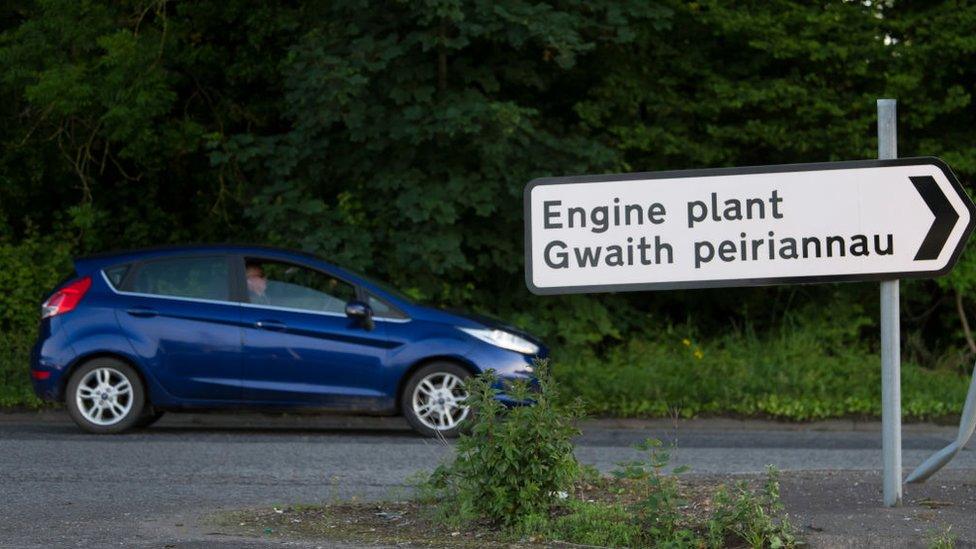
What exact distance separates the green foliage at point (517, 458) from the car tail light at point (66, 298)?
7092mm

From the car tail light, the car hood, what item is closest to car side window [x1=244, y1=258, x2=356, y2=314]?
the car hood

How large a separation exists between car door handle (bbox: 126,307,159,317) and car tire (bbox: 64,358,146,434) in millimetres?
446

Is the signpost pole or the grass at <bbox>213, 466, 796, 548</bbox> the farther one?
the signpost pole

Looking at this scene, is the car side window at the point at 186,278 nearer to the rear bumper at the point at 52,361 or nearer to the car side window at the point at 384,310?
the rear bumper at the point at 52,361

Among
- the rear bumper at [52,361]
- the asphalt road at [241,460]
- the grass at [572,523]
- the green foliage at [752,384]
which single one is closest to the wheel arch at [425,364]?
the asphalt road at [241,460]

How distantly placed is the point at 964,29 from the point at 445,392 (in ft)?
30.5

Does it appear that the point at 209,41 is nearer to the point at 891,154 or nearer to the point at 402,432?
the point at 402,432

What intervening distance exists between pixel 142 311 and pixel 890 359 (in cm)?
790

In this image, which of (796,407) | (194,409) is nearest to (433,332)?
(194,409)

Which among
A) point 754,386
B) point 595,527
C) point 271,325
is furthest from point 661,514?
point 754,386

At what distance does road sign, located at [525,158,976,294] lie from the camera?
659 centimetres

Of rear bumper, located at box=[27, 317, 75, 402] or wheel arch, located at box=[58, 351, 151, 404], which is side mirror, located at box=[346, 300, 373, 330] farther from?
rear bumper, located at box=[27, 317, 75, 402]

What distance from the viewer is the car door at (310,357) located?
13008 mm

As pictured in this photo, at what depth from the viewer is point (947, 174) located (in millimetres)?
6707
